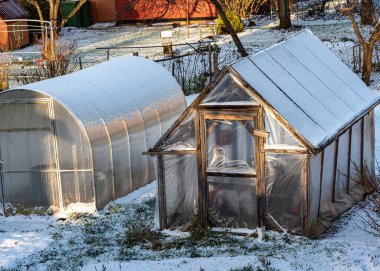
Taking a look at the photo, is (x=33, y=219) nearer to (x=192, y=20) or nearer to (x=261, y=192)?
(x=261, y=192)


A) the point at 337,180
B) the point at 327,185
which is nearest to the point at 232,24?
the point at 337,180

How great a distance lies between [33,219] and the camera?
15008 millimetres

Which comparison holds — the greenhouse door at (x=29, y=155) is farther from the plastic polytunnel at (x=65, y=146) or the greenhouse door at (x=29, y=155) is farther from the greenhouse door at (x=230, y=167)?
the greenhouse door at (x=230, y=167)

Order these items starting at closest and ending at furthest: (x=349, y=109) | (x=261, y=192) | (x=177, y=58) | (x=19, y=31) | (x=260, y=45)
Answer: (x=261, y=192) < (x=349, y=109) < (x=177, y=58) < (x=260, y=45) < (x=19, y=31)

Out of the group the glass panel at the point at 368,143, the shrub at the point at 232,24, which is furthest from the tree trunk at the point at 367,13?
the glass panel at the point at 368,143

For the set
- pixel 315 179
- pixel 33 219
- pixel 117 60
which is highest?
pixel 117 60

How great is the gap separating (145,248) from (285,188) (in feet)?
8.13

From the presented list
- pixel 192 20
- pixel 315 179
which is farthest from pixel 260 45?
pixel 315 179

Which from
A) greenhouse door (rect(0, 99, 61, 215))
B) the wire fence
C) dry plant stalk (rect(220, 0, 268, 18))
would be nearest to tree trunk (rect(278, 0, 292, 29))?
dry plant stalk (rect(220, 0, 268, 18))

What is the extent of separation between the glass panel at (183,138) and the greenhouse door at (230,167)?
0.21 meters

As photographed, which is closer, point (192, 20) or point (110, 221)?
point (110, 221)

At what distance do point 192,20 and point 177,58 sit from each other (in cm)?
1350

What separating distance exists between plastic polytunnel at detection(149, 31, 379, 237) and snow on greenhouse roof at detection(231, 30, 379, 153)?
26mm

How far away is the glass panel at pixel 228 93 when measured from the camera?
12.8 meters
